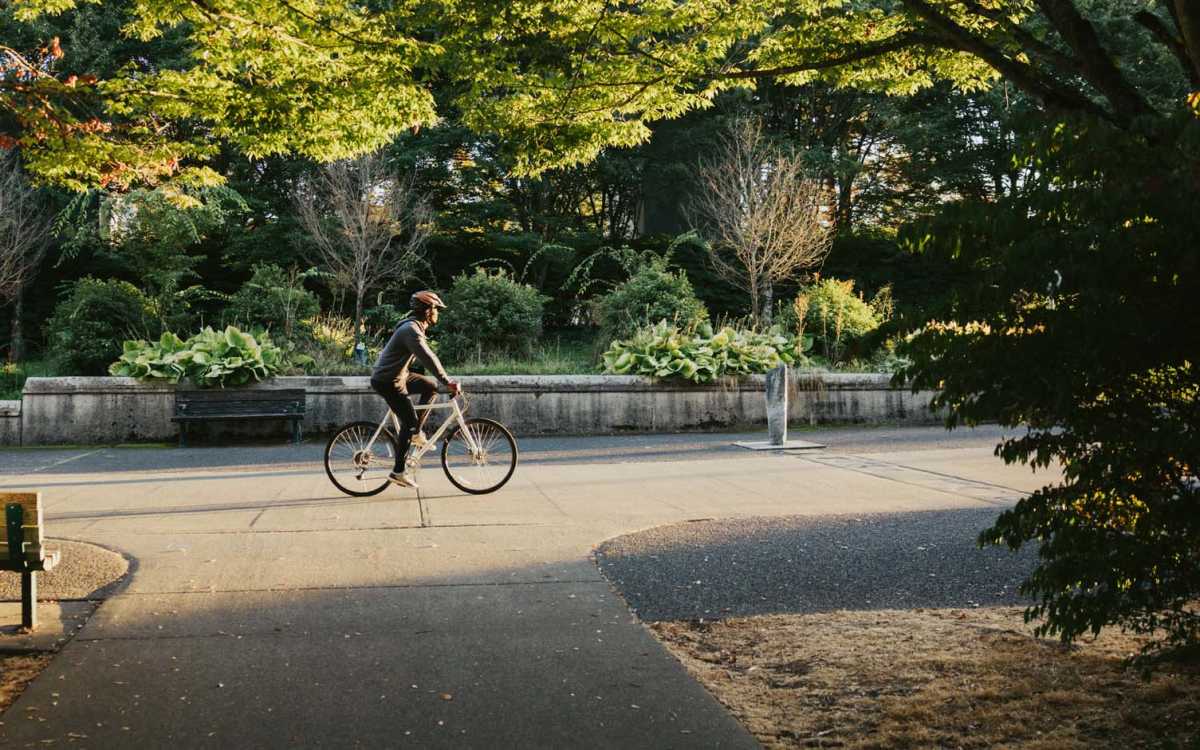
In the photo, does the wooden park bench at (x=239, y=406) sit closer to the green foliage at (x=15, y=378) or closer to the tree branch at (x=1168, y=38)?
the green foliage at (x=15, y=378)

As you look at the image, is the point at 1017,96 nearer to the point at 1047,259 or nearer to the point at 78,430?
the point at 78,430

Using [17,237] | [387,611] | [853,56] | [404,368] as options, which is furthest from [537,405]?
[17,237]

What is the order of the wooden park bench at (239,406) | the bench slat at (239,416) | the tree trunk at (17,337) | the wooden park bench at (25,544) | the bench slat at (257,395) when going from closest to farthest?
1. the wooden park bench at (25,544)
2. the bench slat at (239,416)
3. the wooden park bench at (239,406)
4. the bench slat at (257,395)
5. the tree trunk at (17,337)

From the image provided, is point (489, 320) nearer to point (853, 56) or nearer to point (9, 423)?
point (9, 423)

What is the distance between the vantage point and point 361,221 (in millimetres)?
24266

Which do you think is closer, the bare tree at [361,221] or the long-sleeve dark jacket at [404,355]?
the long-sleeve dark jacket at [404,355]

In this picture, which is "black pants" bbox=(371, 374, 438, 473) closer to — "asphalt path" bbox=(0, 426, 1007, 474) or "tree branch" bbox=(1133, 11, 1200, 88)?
"asphalt path" bbox=(0, 426, 1007, 474)

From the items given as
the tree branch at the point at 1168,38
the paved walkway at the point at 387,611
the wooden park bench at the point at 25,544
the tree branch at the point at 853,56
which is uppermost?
the tree branch at the point at 853,56

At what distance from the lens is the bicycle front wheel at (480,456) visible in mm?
9172

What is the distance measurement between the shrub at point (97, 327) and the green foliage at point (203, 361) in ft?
14.3

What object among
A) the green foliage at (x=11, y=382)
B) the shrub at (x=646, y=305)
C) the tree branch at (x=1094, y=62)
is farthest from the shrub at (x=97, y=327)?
the tree branch at (x=1094, y=62)

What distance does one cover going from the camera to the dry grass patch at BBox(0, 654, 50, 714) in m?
4.07

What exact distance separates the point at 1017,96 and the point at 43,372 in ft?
89.5

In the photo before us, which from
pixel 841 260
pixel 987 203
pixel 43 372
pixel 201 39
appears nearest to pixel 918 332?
pixel 987 203
